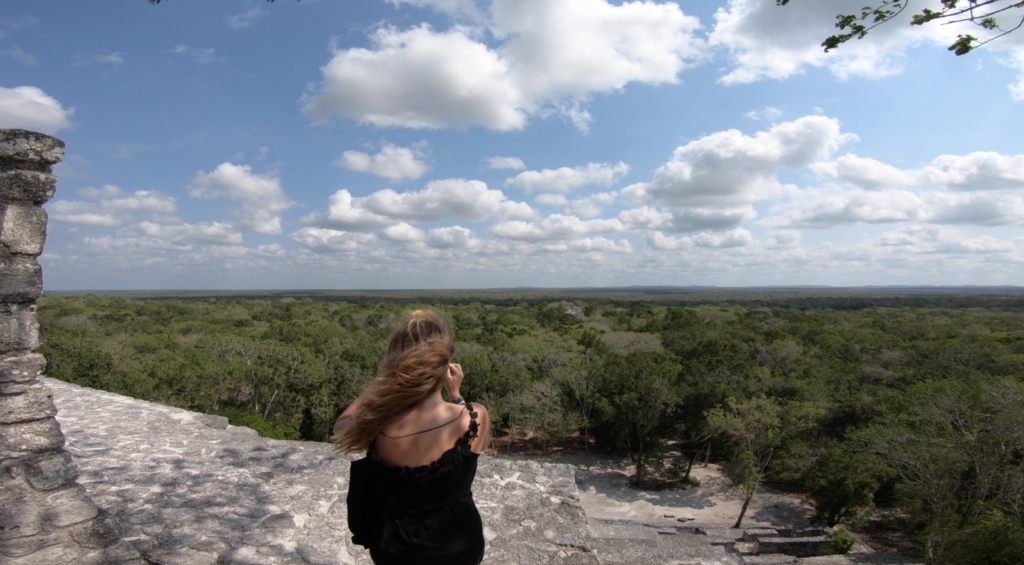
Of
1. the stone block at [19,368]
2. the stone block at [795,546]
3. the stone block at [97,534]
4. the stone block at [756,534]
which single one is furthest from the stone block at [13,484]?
the stone block at [756,534]

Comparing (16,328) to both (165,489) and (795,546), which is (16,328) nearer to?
(165,489)

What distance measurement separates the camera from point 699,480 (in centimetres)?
1728

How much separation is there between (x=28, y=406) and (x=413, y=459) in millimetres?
2644

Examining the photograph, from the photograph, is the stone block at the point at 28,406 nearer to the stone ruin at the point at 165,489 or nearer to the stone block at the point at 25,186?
the stone ruin at the point at 165,489

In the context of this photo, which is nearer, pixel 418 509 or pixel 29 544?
pixel 418 509

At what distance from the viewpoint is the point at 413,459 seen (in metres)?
1.76

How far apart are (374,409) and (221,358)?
19.4 m

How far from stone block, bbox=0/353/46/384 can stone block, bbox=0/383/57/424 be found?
0.30 ft

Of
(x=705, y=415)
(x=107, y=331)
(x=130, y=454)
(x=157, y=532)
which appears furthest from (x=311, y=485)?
(x=107, y=331)

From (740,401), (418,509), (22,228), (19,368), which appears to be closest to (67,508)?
(19,368)

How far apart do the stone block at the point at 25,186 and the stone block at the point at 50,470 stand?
4.83 feet

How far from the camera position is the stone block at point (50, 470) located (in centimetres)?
275

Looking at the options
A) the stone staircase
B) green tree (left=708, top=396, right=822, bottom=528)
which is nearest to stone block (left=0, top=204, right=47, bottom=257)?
the stone staircase

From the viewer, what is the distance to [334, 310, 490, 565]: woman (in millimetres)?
1728
